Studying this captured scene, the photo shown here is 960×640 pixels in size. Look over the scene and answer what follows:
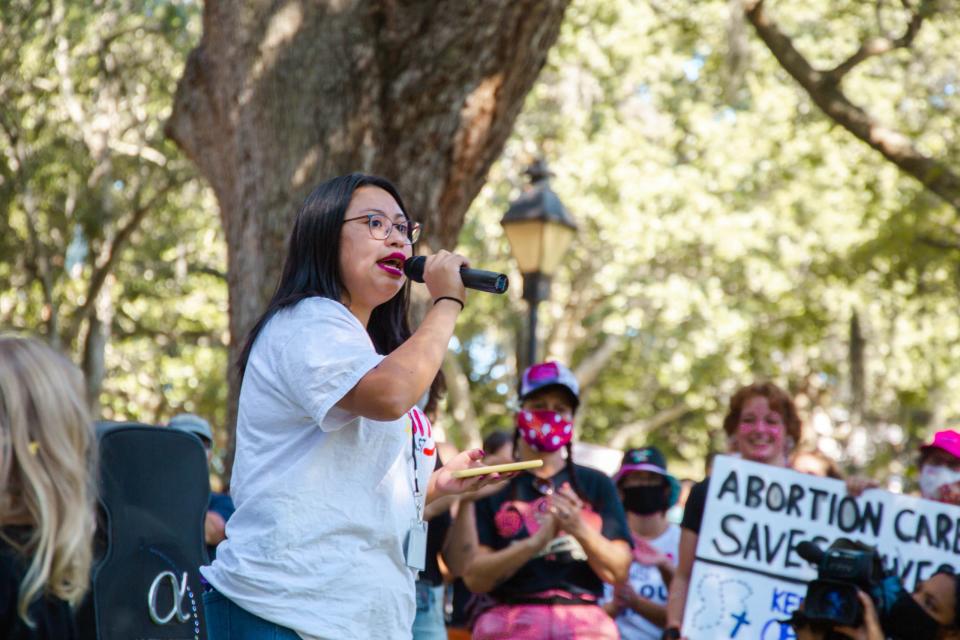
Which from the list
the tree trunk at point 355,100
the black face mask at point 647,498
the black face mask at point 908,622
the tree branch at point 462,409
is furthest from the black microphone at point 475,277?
the tree branch at point 462,409

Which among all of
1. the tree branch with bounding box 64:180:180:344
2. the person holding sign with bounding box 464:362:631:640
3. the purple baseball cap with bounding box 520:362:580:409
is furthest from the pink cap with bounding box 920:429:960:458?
the tree branch with bounding box 64:180:180:344

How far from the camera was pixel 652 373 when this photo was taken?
960 inches

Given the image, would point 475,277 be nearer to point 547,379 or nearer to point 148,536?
point 148,536

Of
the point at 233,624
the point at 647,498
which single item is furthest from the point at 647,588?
the point at 233,624

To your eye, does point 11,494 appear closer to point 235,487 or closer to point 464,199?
point 235,487

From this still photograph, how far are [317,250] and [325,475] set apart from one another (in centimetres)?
61

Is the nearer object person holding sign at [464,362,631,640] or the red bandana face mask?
person holding sign at [464,362,631,640]

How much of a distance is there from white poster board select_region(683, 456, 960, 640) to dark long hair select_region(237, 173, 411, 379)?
298cm

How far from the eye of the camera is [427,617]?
5594 mm

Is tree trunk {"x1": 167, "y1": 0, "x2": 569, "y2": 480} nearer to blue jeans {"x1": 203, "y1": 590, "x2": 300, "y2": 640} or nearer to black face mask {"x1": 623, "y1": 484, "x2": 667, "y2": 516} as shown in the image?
black face mask {"x1": 623, "y1": 484, "x2": 667, "y2": 516}

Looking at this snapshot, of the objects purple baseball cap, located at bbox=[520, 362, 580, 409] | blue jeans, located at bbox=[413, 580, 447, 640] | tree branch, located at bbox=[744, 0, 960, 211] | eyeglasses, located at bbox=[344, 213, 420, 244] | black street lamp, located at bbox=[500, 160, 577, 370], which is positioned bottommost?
blue jeans, located at bbox=[413, 580, 447, 640]

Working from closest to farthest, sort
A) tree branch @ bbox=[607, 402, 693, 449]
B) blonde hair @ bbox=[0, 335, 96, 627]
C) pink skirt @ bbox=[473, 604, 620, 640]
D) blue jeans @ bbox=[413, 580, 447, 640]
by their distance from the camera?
1. blonde hair @ bbox=[0, 335, 96, 627]
2. pink skirt @ bbox=[473, 604, 620, 640]
3. blue jeans @ bbox=[413, 580, 447, 640]
4. tree branch @ bbox=[607, 402, 693, 449]

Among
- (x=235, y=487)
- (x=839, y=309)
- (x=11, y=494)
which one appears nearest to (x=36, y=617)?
(x=11, y=494)

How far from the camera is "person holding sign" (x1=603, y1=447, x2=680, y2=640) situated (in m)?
6.17
